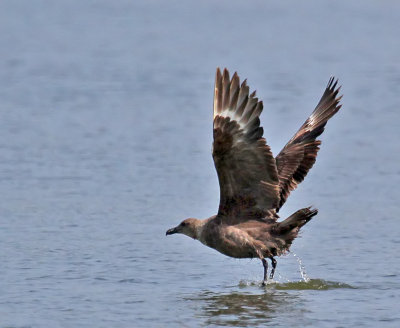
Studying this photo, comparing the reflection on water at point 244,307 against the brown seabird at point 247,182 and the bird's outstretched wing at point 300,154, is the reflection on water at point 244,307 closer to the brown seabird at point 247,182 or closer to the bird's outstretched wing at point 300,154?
the brown seabird at point 247,182

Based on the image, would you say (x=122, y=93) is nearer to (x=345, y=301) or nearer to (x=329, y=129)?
(x=329, y=129)

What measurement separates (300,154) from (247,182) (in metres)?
1.32

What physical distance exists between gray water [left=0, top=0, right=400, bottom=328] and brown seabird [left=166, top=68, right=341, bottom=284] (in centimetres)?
45

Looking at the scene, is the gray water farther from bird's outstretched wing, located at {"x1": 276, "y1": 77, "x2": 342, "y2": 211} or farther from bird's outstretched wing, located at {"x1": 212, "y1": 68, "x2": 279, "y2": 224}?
bird's outstretched wing, located at {"x1": 212, "y1": 68, "x2": 279, "y2": 224}

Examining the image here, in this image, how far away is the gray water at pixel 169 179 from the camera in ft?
30.2

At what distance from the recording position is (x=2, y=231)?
37.2 ft

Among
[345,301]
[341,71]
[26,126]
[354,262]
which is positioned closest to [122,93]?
[26,126]

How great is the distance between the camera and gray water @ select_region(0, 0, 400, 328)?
9.20 meters

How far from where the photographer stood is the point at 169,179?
13555 mm

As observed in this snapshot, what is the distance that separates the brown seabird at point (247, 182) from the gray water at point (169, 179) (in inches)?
17.6

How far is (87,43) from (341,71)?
6916mm

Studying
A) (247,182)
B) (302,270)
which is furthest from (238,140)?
(302,270)

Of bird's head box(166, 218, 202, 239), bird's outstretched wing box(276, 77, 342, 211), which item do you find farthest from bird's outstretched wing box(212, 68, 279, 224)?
bird's outstretched wing box(276, 77, 342, 211)

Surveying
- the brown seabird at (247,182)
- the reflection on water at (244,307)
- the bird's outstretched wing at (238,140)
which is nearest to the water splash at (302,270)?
the brown seabird at (247,182)
